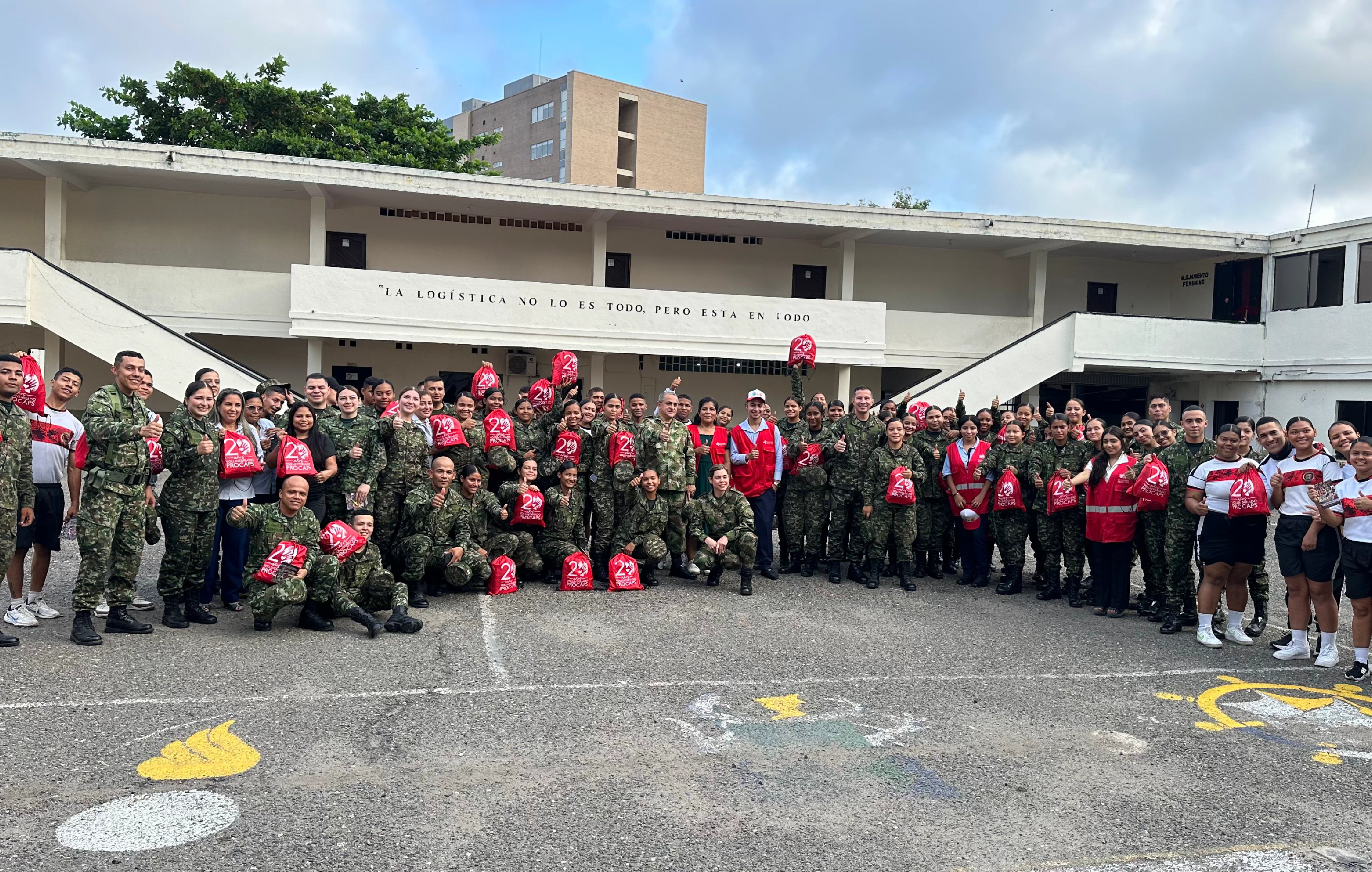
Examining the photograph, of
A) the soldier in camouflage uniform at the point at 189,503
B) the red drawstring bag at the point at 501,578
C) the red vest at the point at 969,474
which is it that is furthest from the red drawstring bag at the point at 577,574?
the red vest at the point at 969,474

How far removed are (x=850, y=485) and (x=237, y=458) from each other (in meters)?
5.41

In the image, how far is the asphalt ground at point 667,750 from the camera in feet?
12.2

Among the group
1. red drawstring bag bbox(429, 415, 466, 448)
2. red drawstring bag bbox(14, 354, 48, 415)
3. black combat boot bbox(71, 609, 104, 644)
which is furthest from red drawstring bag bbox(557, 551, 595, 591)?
red drawstring bag bbox(14, 354, 48, 415)

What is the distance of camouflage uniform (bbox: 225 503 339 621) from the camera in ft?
21.1

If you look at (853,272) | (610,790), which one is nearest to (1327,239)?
(853,272)

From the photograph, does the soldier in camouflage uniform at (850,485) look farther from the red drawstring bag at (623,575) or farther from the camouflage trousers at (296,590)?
the camouflage trousers at (296,590)

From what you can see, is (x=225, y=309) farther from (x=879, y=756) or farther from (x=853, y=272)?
(x=879, y=756)

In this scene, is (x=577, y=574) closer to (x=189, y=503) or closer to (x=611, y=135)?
(x=189, y=503)

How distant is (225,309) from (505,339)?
5.00 metres

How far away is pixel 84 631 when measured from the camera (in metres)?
6.17

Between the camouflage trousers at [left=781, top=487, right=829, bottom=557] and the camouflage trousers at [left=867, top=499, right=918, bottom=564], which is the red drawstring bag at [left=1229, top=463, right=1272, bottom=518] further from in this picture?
the camouflage trousers at [left=781, top=487, right=829, bottom=557]

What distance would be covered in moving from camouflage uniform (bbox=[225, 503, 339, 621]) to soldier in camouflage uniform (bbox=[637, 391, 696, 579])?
2.99 metres

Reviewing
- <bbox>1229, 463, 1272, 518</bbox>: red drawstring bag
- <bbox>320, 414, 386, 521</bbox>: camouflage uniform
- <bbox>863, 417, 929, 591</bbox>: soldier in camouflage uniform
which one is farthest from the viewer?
<bbox>863, 417, 929, 591</bbox>: soldier in camouflage uniform

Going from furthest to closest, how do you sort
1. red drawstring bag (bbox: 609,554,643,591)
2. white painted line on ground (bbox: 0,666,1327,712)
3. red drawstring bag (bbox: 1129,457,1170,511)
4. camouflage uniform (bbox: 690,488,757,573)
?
camouflage uniform (bbox: 690,488,757,573)
red drawstring bag (bbox: 609,554,643,591)
red drawstring bag (bbox: 1129,457,1170,511)
white painted line on ground (bbox: 0,666,1327,712)
